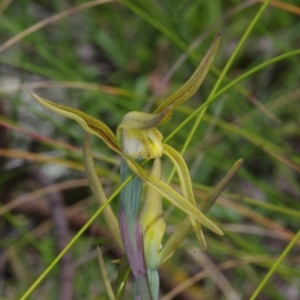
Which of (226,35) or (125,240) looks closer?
(125,240)

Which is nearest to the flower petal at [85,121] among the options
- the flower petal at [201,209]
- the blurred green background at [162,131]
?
the flower petal at [201,209]

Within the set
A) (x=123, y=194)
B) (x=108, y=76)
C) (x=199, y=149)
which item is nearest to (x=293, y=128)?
(x=199, y=149)

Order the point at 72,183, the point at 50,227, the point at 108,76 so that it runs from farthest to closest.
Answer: the point at 108,76, the point at 50,227, the point at 72,183

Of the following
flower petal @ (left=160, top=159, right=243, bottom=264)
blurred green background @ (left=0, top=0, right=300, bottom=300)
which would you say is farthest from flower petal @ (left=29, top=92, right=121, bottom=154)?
blurred green background @ (left=0, top=0, right=300, bottom=300)

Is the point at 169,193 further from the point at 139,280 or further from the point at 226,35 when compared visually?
the point at 226,35

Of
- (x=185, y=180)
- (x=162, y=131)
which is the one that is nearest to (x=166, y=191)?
(x=185, y=180)

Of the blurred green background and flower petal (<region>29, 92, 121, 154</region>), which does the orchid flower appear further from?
the blurred green background

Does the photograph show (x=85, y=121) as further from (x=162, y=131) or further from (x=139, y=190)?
(x=162, y=131)
